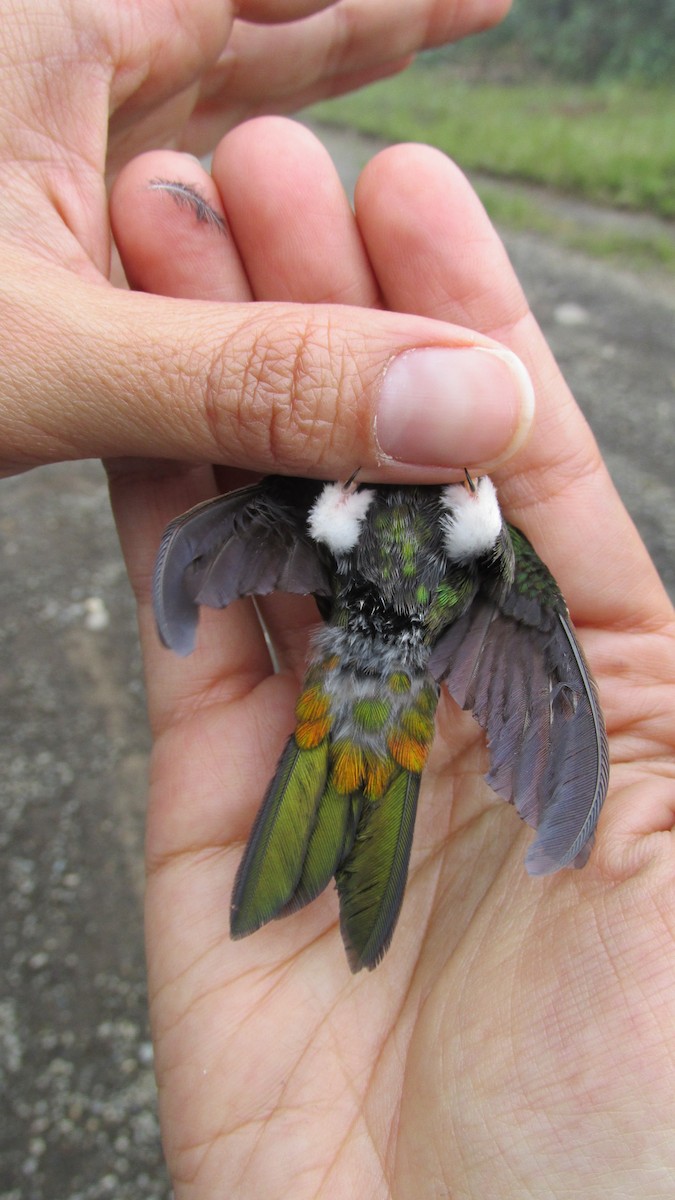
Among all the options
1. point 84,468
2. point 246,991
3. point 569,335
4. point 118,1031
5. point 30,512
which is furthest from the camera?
point 569,335

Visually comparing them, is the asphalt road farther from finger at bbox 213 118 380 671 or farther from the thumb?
the thumb

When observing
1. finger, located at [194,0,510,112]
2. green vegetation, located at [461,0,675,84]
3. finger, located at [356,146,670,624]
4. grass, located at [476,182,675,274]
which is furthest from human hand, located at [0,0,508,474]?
green vegetation, located at [461,0,675,84]

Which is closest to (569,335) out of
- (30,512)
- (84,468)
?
(84,468)

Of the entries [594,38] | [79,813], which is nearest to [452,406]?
[79,813]

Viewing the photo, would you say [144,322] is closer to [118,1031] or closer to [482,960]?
[482,960]

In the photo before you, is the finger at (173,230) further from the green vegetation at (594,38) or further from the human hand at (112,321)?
the green vegetation at (594,38)

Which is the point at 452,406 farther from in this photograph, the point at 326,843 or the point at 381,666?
the point at 326,843
